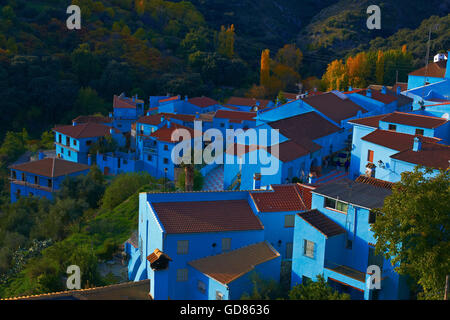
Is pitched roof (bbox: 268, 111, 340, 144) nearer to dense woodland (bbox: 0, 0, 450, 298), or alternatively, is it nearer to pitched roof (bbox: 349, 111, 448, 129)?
pitched roof (bbox: 349, 111, 448, 129)

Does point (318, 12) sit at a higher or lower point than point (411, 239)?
higher

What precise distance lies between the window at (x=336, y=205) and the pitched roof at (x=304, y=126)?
13.0 meters

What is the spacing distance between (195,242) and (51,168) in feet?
77.4

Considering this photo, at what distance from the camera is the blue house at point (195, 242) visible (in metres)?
17.7

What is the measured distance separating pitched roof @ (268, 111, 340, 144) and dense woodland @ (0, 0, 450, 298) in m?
8.45

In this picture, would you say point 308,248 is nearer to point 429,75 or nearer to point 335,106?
point 335,106

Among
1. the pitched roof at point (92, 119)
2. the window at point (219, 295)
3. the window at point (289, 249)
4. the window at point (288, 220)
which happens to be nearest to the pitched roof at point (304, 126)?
the window at point (288, 220)

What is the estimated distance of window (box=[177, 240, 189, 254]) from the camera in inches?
766

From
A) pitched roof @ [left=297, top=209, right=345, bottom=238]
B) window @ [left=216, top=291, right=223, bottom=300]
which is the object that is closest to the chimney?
pitched roof @ [left=297, top=209, right=345, bottom=238]

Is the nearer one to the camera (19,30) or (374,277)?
(374,277)
